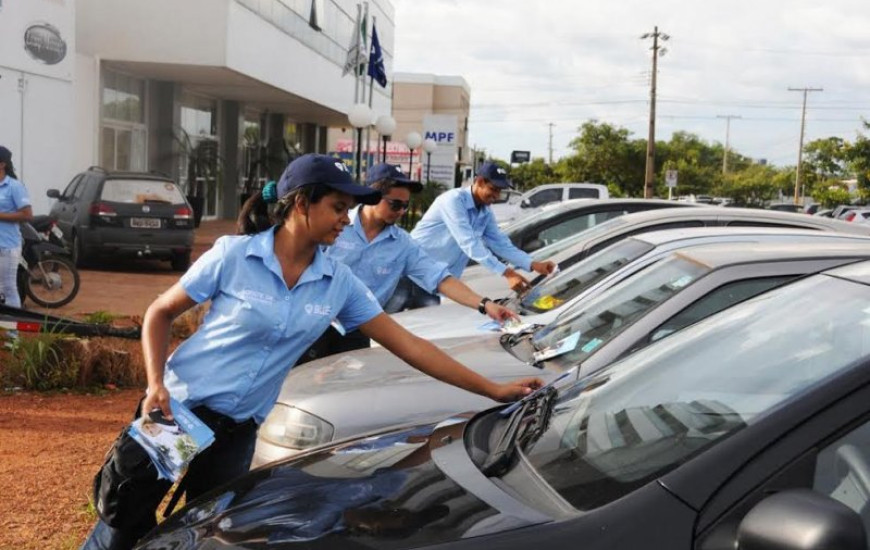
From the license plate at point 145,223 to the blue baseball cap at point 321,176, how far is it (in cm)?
1225

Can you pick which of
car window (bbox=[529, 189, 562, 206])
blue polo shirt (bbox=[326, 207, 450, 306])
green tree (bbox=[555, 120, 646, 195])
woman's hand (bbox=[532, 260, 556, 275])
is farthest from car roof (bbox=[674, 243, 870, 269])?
green tree (bbox=[555, 120, 646, 195])

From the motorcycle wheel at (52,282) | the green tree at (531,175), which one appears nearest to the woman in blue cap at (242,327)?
the motorcycle wheel at (52,282)

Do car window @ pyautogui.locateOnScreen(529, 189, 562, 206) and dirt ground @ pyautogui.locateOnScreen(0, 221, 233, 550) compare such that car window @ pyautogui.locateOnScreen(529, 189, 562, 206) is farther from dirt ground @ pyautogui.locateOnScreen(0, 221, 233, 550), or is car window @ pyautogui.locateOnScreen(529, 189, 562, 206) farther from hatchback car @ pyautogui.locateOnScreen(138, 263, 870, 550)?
hatchback car @ pyautogui.locateOnScreen(138, 263, 870, 550)

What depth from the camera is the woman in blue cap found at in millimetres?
3078

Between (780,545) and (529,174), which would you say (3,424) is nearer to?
(780,545)

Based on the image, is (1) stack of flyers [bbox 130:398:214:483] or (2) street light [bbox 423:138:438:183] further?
(2) street light [bbox 423:138:438:183]

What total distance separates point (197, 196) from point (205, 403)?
23.3m

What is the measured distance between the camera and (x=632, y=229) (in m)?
7.43

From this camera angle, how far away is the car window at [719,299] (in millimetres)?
4129

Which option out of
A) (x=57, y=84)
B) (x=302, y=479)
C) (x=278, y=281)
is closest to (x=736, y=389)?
(x=302, y=479)

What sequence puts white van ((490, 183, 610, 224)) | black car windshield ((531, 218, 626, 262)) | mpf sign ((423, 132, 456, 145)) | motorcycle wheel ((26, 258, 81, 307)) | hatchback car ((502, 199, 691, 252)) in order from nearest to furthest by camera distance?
1. black car windshield ((531, 218, 626, 262))
2. hatchback car ((502, 199, 691, 252))
3. motorcycle wheel ((26, 258, 81, 307))
4. white van ((490, 183, 610, 224))
5. mpf sign ((423, 132, 456, 145))

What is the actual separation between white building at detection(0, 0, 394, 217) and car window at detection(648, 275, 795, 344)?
45.6 ft

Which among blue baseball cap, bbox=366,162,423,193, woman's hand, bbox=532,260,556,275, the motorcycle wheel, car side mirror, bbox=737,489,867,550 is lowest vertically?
the motorcycle wheel

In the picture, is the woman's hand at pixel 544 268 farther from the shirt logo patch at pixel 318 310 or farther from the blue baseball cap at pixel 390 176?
the shirt logo patch at pixel 318 310
